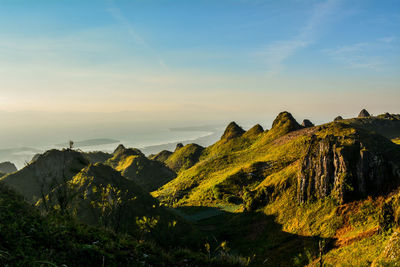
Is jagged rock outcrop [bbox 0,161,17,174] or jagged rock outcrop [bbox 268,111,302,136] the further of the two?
jagged rock outcrop [bbox 0,161,17,174]

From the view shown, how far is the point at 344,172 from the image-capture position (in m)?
32.8

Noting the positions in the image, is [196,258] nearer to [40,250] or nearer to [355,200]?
[40,250]

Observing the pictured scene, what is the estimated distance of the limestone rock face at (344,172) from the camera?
29953 mm

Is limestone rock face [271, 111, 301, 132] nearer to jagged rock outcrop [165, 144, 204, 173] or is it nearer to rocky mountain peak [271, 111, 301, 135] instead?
rocky mountain peak [271, 111, 301, 135]

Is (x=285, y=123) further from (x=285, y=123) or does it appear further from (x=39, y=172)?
(x=39, y=172)

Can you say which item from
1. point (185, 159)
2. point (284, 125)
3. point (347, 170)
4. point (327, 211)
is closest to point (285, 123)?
point (284, 125)

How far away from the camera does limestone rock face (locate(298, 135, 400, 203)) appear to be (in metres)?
30.0

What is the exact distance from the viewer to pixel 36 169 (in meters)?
69.8

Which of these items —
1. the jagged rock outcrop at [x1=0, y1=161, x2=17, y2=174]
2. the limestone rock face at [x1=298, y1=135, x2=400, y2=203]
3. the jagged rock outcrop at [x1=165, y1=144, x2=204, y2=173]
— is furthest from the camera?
the jagged rock outcrop at [x1=0, y1=161, x2=17, y2=174]

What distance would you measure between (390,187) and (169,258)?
31654mm

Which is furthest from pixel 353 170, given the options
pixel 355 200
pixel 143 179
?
pixel 143 179

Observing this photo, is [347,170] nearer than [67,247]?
No

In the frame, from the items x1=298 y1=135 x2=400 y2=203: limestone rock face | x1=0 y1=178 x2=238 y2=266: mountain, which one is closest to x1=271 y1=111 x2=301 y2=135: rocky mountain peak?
x1=298 y1=135 x2=400 y2=203: limestone rock face

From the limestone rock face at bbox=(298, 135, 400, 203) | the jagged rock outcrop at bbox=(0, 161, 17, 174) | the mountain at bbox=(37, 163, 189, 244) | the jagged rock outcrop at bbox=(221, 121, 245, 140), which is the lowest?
the jagged rock outcrop at bbox=(0, 161, 17, 174)
